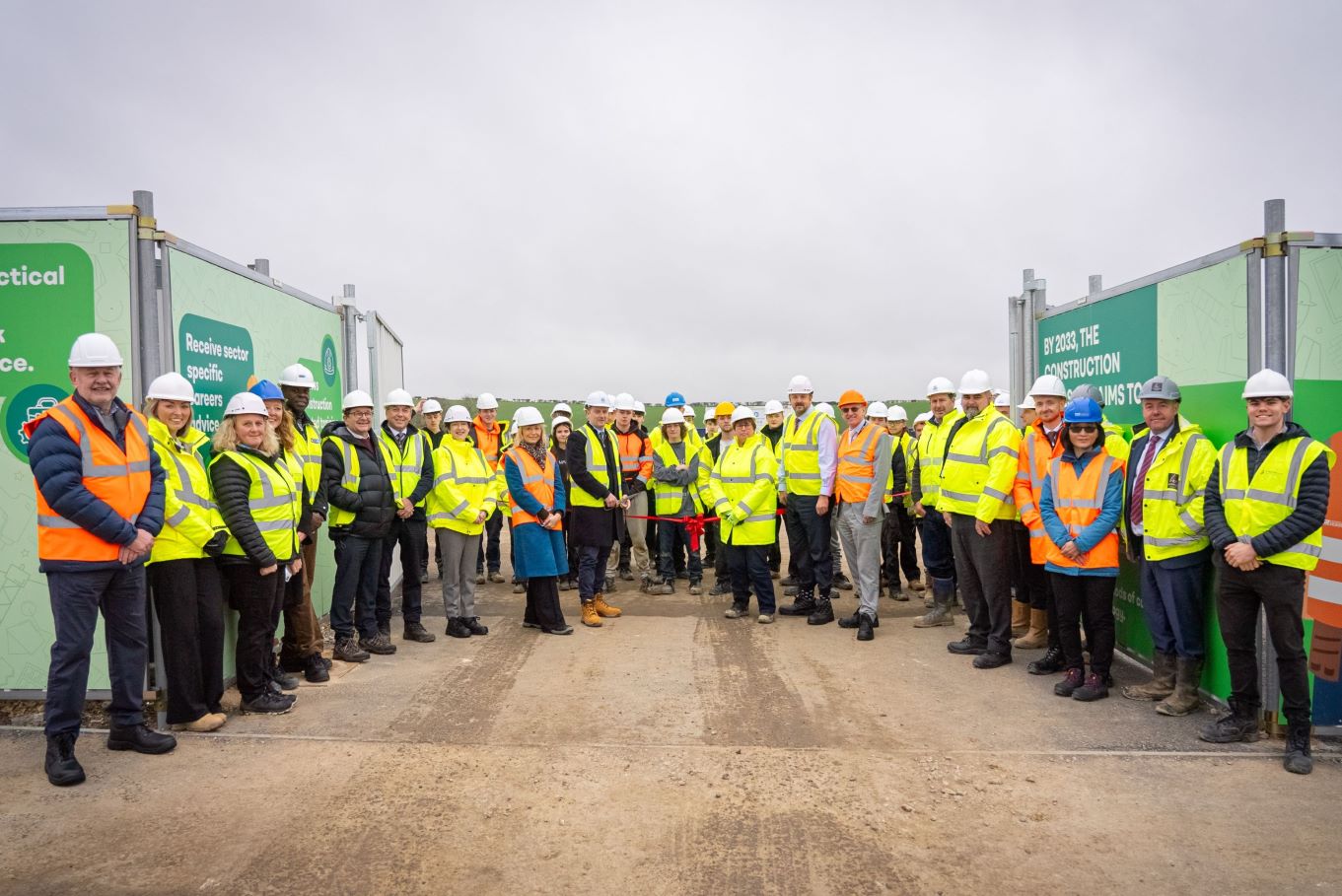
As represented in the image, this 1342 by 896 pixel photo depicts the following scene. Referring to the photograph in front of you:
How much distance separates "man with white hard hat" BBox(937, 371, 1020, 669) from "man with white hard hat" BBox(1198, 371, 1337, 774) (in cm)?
172

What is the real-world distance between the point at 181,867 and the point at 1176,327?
21.3 feet

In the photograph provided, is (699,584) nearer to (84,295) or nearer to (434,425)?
(434,425)

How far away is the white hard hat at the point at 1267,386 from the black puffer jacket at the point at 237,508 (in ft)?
18.9

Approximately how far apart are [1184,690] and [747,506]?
12.4ft

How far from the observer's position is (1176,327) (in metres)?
5.91

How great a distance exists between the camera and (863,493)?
7734mm

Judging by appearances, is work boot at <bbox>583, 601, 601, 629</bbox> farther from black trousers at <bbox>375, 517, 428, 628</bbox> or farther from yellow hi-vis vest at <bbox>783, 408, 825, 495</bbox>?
yellow hi-vis vest at <bbox>783, 408, 825, 495</bbox>

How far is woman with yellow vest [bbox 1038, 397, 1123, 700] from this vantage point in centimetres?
573

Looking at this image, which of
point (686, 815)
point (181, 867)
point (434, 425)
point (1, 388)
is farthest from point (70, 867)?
point (434, 425)

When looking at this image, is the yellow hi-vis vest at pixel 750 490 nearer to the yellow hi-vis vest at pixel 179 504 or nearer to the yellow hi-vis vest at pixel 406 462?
the yellow hi-vis vest at pixel 406 462

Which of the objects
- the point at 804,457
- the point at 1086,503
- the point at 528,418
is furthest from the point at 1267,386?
the point at 528,418

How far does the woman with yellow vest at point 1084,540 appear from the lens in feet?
18.8

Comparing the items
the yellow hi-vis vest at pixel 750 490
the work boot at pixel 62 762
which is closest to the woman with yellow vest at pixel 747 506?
the yellow hi-vis vest at pixel 750 490

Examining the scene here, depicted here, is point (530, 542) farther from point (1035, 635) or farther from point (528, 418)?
point (1035, 635)
